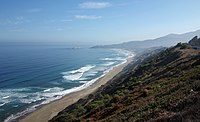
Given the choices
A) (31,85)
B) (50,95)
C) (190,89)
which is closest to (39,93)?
(50,95)

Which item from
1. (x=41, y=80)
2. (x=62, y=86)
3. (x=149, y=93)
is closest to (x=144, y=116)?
(x=149, y=93)

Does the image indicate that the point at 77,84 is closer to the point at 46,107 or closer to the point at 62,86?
the point at 62,86

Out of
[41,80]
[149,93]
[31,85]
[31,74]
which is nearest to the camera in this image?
[149,93]

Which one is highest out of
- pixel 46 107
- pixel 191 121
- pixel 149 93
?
pixel 191 121

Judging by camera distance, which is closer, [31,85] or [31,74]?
[31,85]

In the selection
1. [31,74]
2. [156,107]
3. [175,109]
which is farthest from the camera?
[31,74]

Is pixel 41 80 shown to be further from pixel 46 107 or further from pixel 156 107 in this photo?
pixel 156 107

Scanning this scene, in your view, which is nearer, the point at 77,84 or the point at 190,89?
the point at 190,89

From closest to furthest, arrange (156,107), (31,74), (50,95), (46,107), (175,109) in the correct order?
1. (175,109)
2. (156,107)
3. (46,107)
4. (50,95)
5. (31,74)

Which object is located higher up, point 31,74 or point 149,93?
point 149,93
